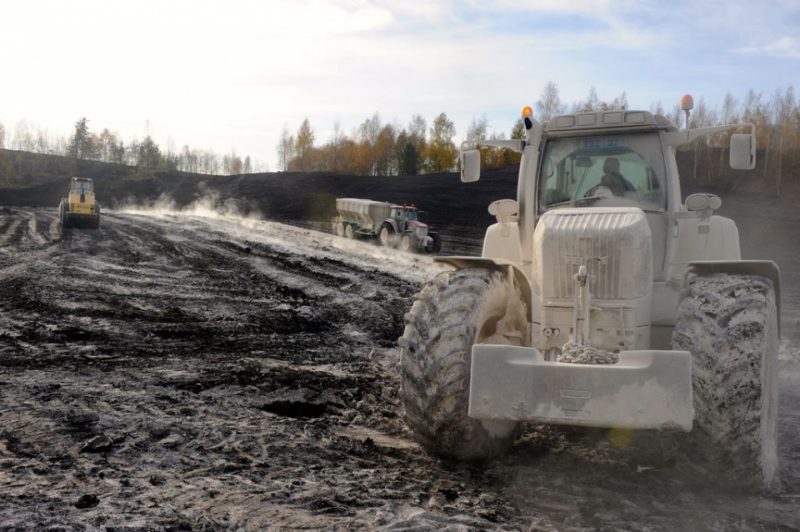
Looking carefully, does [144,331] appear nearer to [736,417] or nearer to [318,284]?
[318,284]

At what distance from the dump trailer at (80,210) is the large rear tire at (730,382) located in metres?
29.7

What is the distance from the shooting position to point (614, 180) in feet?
20.2

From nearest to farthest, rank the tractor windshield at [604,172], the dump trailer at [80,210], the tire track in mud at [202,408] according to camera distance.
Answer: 1. the tire track in mud at [202,408]
2. the tractor windshield at [604,172]
3. the dump trailer at [80,210]

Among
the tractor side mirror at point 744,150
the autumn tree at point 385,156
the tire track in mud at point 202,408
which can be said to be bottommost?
the tire track in mud at point 202,408

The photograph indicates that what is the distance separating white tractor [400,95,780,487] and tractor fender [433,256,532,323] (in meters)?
0.02

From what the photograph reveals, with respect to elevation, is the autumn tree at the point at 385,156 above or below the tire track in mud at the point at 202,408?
above

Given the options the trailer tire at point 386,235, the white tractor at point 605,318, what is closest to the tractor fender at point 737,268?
the white tractor at point 605,318

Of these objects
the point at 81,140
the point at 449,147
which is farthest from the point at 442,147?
the point at 81,140

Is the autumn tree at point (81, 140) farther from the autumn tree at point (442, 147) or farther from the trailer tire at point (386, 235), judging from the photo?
the trailer tire at point (386, 235)

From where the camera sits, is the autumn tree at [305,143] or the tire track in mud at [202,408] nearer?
the tire track in mud at [202,408]

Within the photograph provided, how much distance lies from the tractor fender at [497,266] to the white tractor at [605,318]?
0.02 metres

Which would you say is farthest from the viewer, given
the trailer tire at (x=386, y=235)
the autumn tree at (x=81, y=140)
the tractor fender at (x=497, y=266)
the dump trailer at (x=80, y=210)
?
the autumn tree at (x=81, y=140)

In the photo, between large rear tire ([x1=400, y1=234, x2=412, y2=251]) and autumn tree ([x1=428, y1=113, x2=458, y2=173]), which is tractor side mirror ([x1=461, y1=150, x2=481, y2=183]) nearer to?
large rear tire ([x1=400, y1=234, x2=412, y2=251])

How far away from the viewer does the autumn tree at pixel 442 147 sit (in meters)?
99.4
